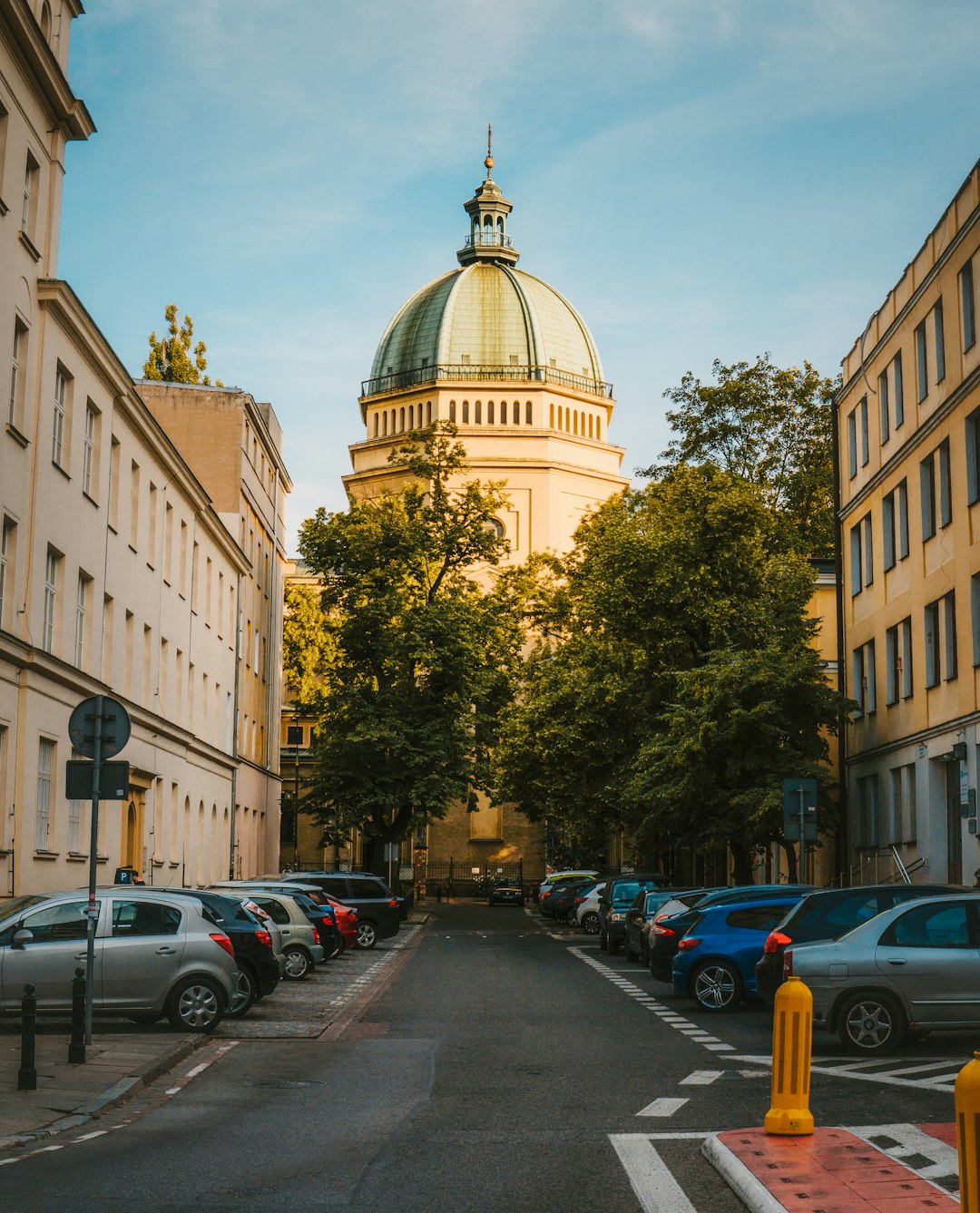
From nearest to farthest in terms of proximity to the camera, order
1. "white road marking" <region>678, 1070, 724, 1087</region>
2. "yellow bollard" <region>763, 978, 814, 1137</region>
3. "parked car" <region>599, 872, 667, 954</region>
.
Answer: "yellow bollard" <region>763, 978, 814, 1137</region> < "white road marking" <region>678, 1070, 724, 1087</region> < "parked car" <region>599, 872, 667, 954</region>

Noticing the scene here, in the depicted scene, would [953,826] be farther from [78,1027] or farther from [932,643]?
[78,1027]

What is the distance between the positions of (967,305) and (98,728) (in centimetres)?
2136

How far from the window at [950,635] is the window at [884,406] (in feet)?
21.6

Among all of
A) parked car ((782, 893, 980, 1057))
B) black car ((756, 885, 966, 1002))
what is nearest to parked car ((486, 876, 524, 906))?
black car ((756, 885, 966, 1002))

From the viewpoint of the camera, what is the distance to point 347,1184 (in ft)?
30.5

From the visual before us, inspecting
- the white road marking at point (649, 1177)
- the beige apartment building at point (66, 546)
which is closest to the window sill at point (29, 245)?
the beige apartment building at point (66, 546)

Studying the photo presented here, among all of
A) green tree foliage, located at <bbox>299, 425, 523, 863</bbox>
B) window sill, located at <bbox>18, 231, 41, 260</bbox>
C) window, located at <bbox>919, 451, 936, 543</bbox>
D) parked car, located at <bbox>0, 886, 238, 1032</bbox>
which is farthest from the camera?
green tree foliage, located at <bbox>299, 425, 523, 863</bbox>

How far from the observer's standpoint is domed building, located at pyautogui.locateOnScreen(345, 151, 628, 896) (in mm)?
79188

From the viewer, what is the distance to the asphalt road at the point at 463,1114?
29.8ft

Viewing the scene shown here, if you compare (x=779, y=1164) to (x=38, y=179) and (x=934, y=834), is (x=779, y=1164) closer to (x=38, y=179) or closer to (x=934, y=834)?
(x=38, y=179)

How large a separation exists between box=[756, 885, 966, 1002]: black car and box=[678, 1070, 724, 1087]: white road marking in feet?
9.23

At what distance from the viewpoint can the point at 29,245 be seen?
86.5 ft

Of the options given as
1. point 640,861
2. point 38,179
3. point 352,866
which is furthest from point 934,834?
point 352,866

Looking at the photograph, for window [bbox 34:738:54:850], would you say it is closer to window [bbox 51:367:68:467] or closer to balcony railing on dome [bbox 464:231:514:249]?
window [bbox 51:367:68:467]
